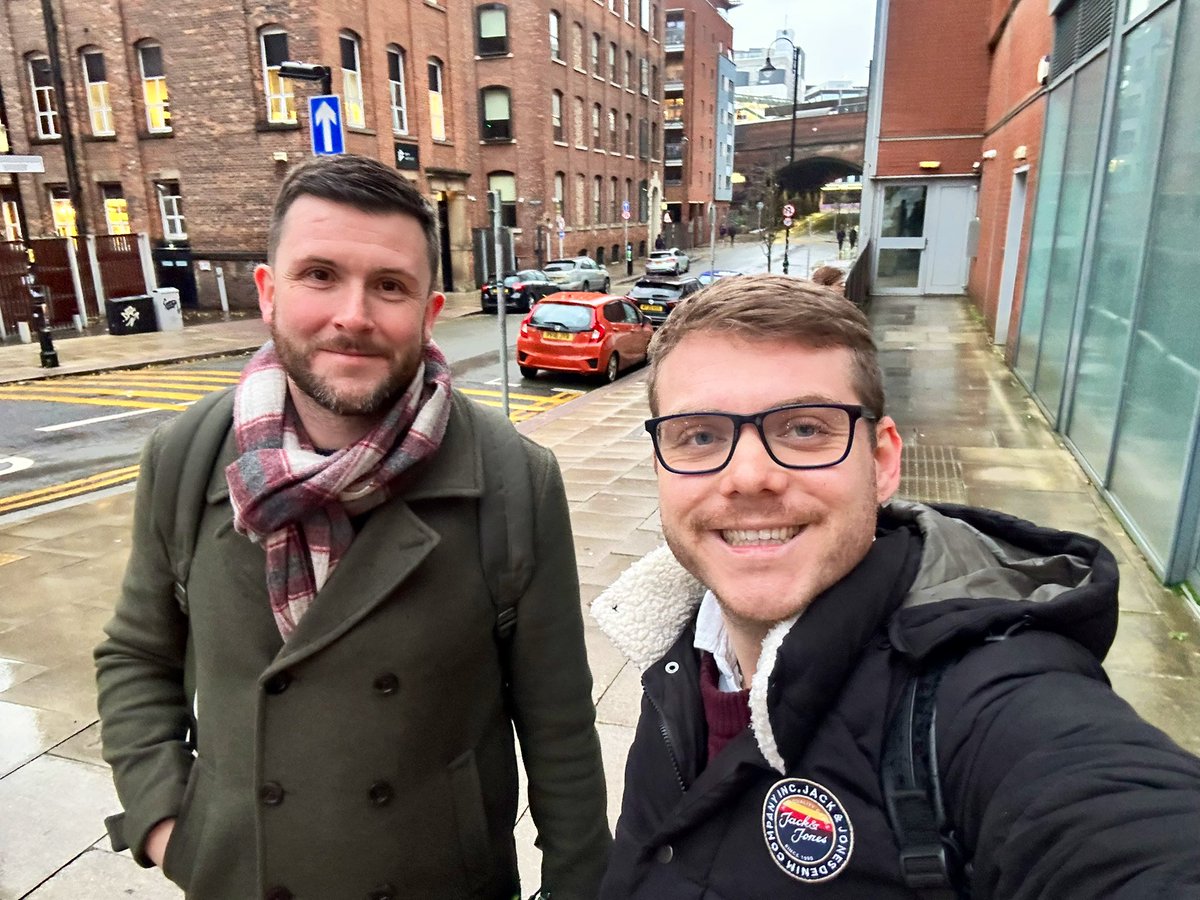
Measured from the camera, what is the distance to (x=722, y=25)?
70562 mm

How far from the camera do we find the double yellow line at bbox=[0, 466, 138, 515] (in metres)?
7.77

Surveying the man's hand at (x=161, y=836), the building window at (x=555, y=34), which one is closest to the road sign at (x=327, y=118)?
the man's hand at (x=161, y=836)

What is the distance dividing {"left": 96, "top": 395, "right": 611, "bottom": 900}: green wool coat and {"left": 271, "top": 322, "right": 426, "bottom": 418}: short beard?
0.16 metres

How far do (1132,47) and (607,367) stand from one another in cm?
927

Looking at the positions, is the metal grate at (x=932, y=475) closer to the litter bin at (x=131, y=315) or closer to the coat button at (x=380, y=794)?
the coat button at (x=380, y=794)

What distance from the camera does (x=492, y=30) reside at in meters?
36.6

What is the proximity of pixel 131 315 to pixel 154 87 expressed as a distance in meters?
10.4

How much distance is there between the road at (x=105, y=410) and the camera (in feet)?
28.5

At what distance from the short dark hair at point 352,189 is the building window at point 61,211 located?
105 feet

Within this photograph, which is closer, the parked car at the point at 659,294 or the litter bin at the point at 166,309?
the litter bin at the point at 166,309

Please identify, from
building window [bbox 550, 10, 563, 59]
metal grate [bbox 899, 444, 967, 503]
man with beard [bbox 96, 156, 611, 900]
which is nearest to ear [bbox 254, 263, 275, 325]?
man with beard [bbox 96, 156, 611, 900]

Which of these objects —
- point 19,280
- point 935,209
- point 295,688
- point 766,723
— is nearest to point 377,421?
point 295,688

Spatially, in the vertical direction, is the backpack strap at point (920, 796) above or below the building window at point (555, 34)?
below

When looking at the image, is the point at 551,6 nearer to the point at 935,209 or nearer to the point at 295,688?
the point at 935,209
